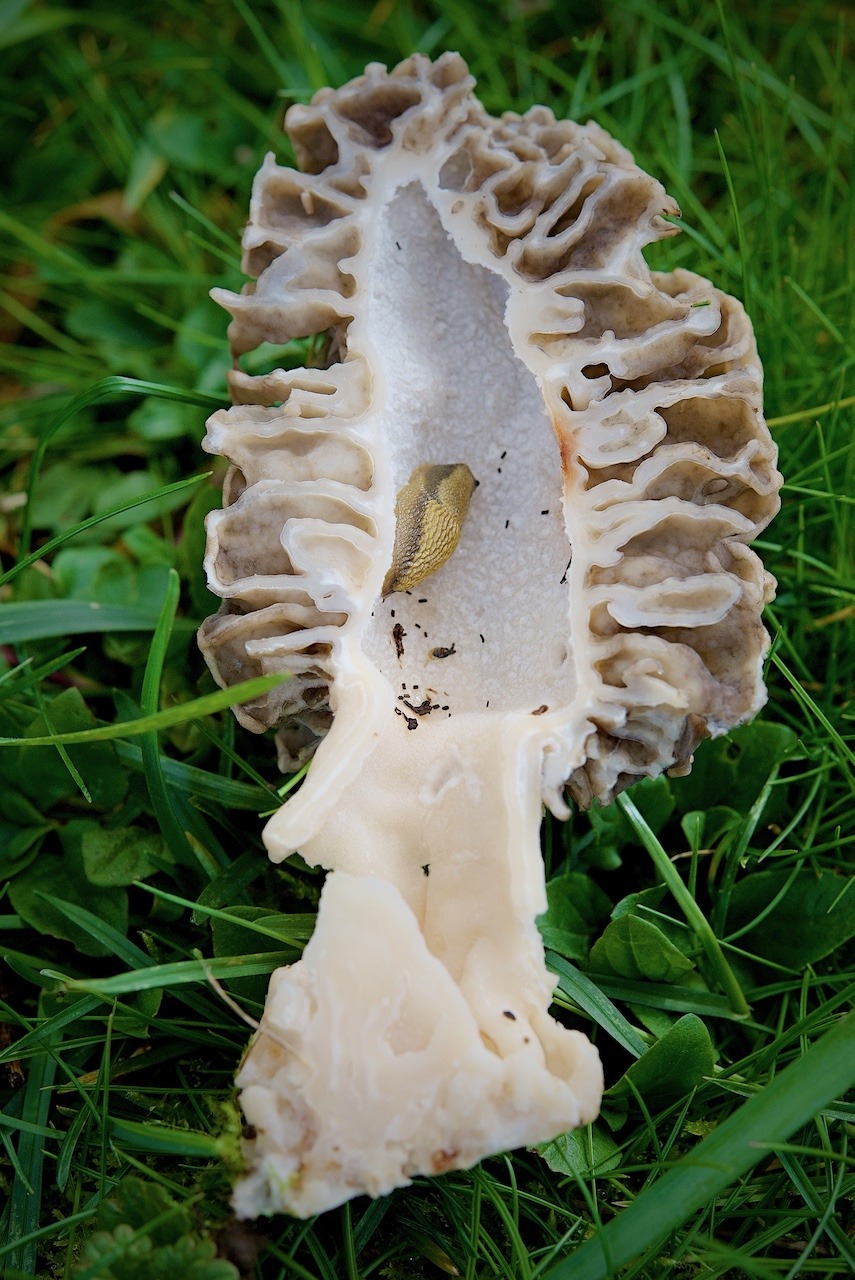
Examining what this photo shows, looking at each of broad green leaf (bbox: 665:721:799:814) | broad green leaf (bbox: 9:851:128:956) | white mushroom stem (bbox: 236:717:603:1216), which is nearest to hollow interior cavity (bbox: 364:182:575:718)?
white mushroom stem (bbox: 236:717:603:1216)

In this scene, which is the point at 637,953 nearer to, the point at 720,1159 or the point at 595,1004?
the point at 595,1004

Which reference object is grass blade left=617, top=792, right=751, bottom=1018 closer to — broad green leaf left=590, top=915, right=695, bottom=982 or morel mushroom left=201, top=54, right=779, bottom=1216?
broad green leaf left=590, top=915, right=695, bottom=982

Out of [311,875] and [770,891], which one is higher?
[311,875]

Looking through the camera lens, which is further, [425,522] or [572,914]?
[572,914]

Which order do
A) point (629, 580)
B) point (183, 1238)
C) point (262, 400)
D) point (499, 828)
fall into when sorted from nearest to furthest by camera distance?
point (183, 1238) → point (499, 828) → point (629, 580) → point (262, 400)

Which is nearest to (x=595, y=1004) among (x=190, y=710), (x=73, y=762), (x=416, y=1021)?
(x=416, y=1021)

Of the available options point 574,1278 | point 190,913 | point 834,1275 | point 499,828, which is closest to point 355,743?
point 499,828

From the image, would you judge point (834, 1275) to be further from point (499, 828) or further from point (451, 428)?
point (451, 428)

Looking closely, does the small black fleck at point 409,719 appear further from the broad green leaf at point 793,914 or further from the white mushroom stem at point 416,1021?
the broad green leaf at point 793,914

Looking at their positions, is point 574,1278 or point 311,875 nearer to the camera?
point 574,1278
